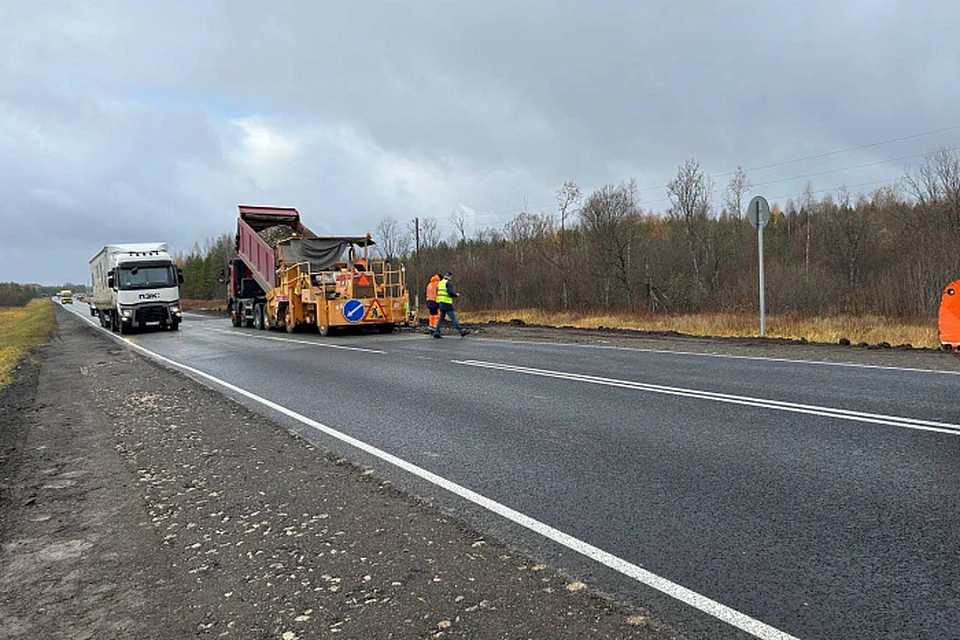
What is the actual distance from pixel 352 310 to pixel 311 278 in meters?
1.99

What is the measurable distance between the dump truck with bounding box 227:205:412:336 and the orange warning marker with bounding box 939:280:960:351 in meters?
15.9

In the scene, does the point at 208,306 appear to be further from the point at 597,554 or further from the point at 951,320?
the point at 597,554

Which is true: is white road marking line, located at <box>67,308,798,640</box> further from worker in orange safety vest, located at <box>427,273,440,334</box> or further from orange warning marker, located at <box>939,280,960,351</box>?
worker in orange safety vest, located at <box>427,273,440,334</box>

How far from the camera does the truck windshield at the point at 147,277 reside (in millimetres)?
25672

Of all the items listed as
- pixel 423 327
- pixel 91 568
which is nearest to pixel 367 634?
pixel 91 568

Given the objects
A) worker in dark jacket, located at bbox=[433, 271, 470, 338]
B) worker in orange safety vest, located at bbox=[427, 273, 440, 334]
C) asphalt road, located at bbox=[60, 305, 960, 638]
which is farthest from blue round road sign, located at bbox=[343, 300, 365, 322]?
asphalt road, located at bbox=[60, 305, 960, 638]

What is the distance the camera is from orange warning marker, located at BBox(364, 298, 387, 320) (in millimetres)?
20859

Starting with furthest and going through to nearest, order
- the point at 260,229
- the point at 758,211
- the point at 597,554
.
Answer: the point at 260,229
the point at 758,211
the point at 597,554

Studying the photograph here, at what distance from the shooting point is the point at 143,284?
2588cm

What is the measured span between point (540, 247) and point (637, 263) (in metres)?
8.06

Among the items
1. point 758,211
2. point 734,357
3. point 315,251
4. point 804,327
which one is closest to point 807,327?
point 804,327

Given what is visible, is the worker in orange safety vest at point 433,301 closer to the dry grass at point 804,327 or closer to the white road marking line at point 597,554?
the dry grass at point 804,327

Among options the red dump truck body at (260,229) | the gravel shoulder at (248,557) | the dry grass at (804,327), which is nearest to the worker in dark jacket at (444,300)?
the dry grass at (804,327)

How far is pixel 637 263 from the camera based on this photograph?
34.9 m
